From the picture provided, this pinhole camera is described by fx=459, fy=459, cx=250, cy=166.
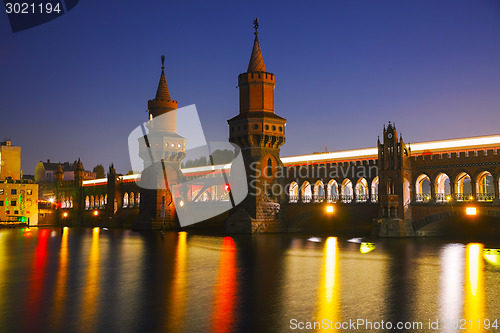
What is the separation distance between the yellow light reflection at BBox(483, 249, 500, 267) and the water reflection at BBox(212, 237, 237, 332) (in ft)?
39.2

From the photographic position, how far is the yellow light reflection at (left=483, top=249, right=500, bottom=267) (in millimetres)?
21420

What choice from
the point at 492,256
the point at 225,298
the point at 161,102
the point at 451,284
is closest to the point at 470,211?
the point at 492,256

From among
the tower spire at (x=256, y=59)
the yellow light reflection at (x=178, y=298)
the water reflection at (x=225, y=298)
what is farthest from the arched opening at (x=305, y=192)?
the yellow light reflection at (x=178, y=298)

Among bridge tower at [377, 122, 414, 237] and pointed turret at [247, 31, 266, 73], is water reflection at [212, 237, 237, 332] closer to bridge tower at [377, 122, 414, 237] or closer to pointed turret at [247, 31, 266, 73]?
bridge tower at [377, 122, 414, 237]

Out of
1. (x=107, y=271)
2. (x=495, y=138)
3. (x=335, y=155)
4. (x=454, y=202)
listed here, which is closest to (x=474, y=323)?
(x=107, y=271)

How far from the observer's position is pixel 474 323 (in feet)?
35.2

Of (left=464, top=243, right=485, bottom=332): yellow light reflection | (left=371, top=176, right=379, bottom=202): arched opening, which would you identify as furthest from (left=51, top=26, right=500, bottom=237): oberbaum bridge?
(left=464, top=243, right=485, bottom=332): yellow light reflection

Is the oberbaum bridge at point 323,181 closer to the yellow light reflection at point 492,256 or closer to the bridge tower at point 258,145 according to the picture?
the bridge tower at point 258,145

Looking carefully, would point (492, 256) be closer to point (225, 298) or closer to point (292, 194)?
point (225, 298)

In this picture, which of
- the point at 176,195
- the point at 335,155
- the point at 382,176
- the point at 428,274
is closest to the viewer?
the point at 428,274

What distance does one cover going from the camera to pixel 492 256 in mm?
24062

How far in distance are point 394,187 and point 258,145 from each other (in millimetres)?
14138

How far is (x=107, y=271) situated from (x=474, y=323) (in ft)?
46.9

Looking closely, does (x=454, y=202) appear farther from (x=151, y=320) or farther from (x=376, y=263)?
(x=151, y=320)
